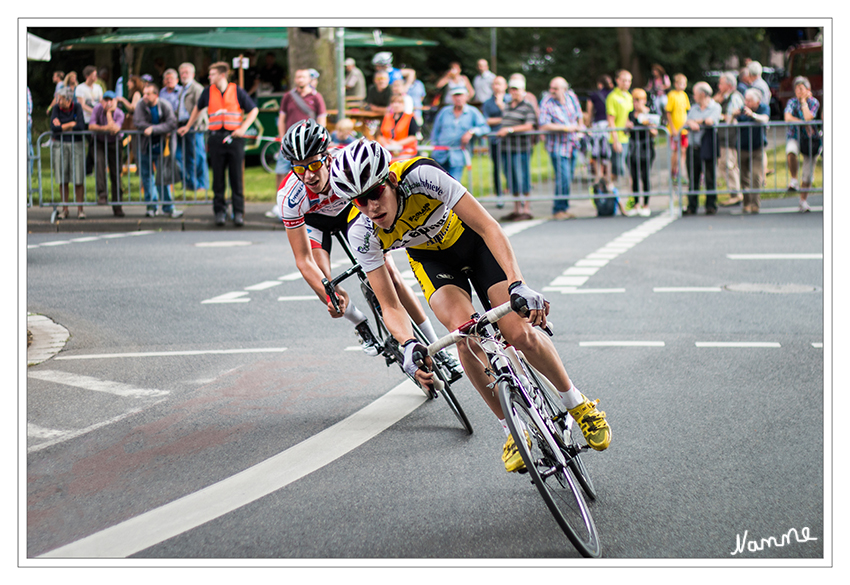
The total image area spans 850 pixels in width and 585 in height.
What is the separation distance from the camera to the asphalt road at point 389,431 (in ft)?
14.4

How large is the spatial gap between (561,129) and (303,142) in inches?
457

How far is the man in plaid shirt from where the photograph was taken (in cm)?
1692

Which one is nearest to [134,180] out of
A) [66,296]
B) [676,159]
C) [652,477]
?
[66,296]

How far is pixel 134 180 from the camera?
17.2 m

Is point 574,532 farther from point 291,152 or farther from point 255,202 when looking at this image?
point 255,202

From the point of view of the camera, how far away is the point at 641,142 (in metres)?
17.2

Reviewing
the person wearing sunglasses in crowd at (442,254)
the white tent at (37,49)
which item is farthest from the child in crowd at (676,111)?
the person wearing sunglasses in crowd at (442,254)

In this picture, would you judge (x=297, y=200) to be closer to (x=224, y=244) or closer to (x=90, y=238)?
(x=224, y=244)

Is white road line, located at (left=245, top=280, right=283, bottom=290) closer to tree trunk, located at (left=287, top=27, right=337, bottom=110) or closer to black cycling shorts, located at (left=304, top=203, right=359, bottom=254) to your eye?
black cycling shorts, located at (left=304, top=203, right=359, bottom=254)

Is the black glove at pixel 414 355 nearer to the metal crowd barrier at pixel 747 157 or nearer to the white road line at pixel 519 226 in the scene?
the white road line at pixel 519 226

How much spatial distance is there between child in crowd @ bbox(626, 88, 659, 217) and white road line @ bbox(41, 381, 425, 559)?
449 inches

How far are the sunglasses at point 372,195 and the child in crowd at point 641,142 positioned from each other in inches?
520

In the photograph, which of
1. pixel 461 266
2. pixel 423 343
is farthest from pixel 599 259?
pixel 461 266

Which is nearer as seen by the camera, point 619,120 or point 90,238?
point 90,238
